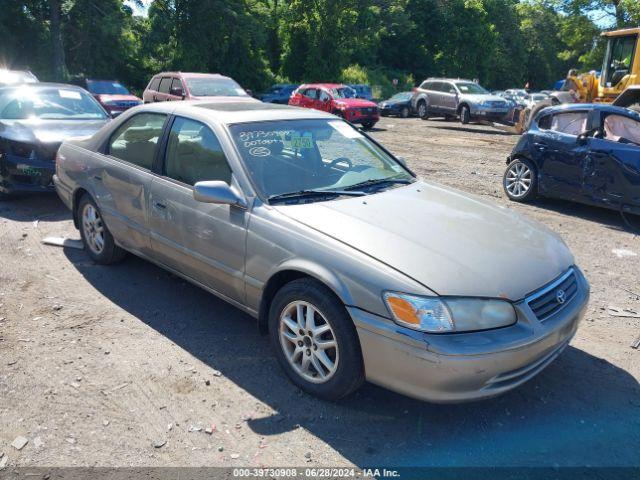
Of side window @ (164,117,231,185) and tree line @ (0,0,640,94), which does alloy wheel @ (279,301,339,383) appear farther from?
tree line @ (0,0,640,94)

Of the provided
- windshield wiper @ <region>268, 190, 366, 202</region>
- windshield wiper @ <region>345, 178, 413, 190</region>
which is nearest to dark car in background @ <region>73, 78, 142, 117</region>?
windshield wiper @ <region>345, 178, 413, 190</region>

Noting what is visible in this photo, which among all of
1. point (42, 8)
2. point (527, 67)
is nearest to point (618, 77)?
point (42, 8)

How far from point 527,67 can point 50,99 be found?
7081cm

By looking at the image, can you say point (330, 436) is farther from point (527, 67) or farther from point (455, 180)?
point (527, 67)

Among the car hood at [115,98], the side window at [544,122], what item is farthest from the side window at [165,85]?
the side window at [544,122]

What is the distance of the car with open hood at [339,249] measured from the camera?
115 inches

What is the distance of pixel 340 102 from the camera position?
2147 cm

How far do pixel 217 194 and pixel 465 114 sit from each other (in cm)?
2120

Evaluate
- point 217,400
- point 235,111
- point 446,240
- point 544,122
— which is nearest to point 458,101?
point 544,122

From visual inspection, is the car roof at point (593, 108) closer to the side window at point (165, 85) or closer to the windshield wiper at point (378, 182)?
the windshield wiper at point (378, 182)

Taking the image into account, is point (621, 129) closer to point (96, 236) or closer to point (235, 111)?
point (235, 111)

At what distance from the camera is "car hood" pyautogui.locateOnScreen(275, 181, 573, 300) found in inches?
119

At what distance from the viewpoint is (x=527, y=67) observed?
2763 inches

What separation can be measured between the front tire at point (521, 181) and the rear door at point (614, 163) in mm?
975
